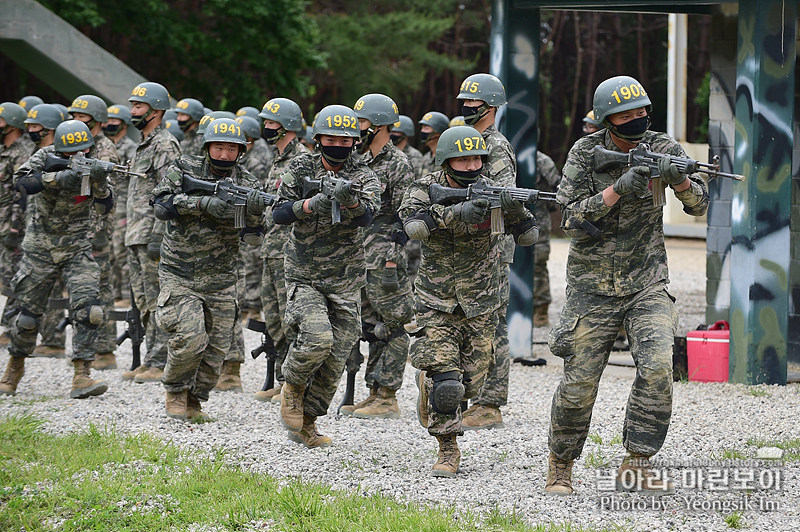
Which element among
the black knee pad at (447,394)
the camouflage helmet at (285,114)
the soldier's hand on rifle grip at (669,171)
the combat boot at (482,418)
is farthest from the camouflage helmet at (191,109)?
the soldier's hand on rifle grip at (669,171)

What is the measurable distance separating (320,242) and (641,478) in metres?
2.73

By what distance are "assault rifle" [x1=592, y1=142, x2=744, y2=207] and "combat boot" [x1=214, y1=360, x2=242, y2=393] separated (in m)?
4.84

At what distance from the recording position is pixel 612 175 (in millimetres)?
6375

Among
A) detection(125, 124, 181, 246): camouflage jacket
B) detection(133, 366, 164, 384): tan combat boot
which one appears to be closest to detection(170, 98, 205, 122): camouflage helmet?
detection(125, 124, 181, 246): camouflage jacket

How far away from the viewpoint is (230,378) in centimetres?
1021

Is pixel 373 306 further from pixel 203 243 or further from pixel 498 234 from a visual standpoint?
pixel 498 234

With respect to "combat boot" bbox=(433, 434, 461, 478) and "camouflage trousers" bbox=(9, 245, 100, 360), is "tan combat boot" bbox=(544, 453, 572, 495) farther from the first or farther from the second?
"camouflage trousers" bbox=(9, 245, 100, 360)

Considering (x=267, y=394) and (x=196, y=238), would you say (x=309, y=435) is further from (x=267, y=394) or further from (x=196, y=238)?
(x=267, y=394)

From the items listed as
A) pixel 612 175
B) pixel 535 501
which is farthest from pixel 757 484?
pixel 612 175

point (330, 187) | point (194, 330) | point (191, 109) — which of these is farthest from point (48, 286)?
point (330, 187)

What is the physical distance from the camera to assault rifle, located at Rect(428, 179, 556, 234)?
6777 mm

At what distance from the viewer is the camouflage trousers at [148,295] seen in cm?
1010

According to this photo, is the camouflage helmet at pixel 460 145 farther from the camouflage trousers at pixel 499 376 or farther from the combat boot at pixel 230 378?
the combat boot at pixel 230 378

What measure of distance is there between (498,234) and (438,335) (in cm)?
72
